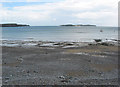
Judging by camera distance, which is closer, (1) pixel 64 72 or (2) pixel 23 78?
(2) pixel 23 78

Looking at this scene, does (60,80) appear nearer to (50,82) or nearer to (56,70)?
(50,82)

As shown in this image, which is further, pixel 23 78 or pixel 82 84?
pixel 23 78

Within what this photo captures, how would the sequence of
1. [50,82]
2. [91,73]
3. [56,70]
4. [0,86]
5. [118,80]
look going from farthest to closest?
[56,70]
[91,73]
[118,80]
[50,82]
[0,86]

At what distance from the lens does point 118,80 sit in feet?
33.4

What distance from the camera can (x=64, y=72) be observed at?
12.1 meters

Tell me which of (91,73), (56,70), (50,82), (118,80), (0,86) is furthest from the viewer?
(56,70)

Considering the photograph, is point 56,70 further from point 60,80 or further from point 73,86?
point 73,86

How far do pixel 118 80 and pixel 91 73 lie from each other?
2.12 meters

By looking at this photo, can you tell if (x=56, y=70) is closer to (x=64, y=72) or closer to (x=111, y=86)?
(x=64, y=72)

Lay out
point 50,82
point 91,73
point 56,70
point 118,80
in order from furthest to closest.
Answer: point 56,70 → point 91,73 → point 118,80 → point 50,82

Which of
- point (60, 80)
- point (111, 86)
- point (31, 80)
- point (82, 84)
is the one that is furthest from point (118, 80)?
point (31, 80)

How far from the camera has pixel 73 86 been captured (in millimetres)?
8984

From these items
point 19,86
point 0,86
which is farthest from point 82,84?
point 0,86

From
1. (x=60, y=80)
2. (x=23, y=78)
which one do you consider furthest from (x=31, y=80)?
(x=60, y=80)
